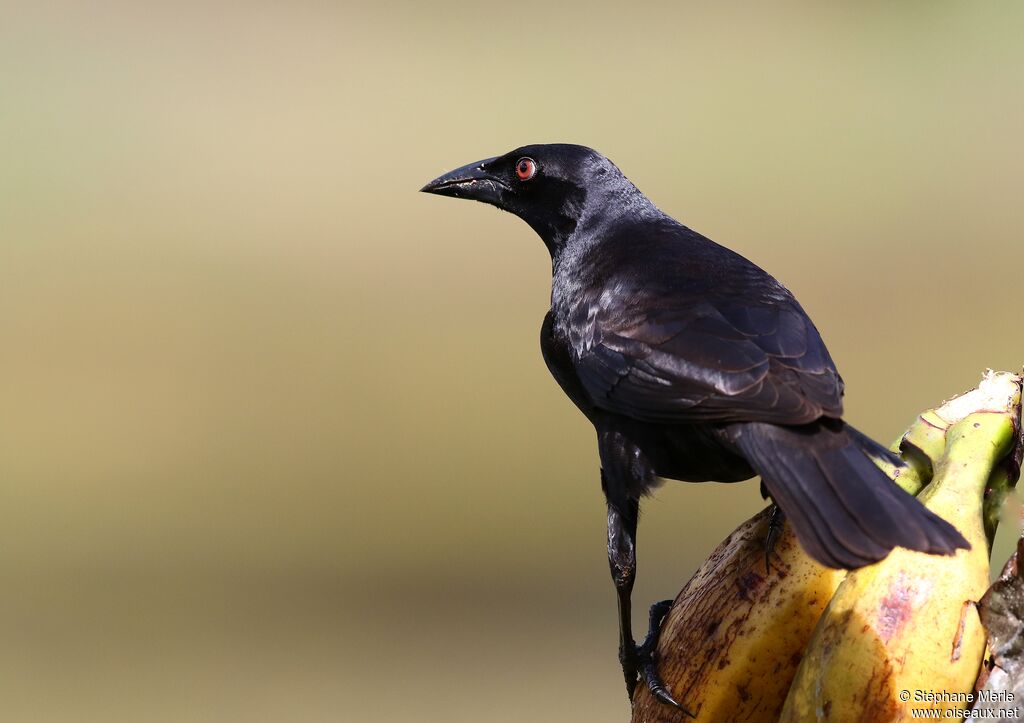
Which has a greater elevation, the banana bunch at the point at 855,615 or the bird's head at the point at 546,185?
the bird's head at the point at 546,185

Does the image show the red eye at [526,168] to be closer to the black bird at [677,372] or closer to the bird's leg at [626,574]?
the black bird at [677,372]

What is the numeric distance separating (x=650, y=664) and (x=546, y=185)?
1.84 m

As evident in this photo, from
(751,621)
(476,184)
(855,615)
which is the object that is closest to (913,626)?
(855,615)

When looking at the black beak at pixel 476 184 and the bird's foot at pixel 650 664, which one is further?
the black beak at pixel 476 184

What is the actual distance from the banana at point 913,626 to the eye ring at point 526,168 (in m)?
1.88

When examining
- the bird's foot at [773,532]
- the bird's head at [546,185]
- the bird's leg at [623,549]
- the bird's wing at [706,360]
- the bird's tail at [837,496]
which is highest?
the bird's head at [546,185]

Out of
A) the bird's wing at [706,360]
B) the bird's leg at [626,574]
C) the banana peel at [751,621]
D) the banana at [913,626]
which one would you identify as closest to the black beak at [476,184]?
the bird's wing at [706,360]

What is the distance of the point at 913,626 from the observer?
229 centimetres

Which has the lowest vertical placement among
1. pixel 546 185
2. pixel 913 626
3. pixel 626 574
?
pixel 626 574

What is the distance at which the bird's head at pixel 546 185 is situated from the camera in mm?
3998

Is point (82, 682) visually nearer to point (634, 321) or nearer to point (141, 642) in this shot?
point (141, 642)

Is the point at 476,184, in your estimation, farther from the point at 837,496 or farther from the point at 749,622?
the point at 837,496

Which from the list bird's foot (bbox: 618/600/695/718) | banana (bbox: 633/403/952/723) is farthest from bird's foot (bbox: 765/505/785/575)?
bird's foot (bbox: 618/600/695/718)

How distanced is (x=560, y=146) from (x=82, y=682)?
5.07m
